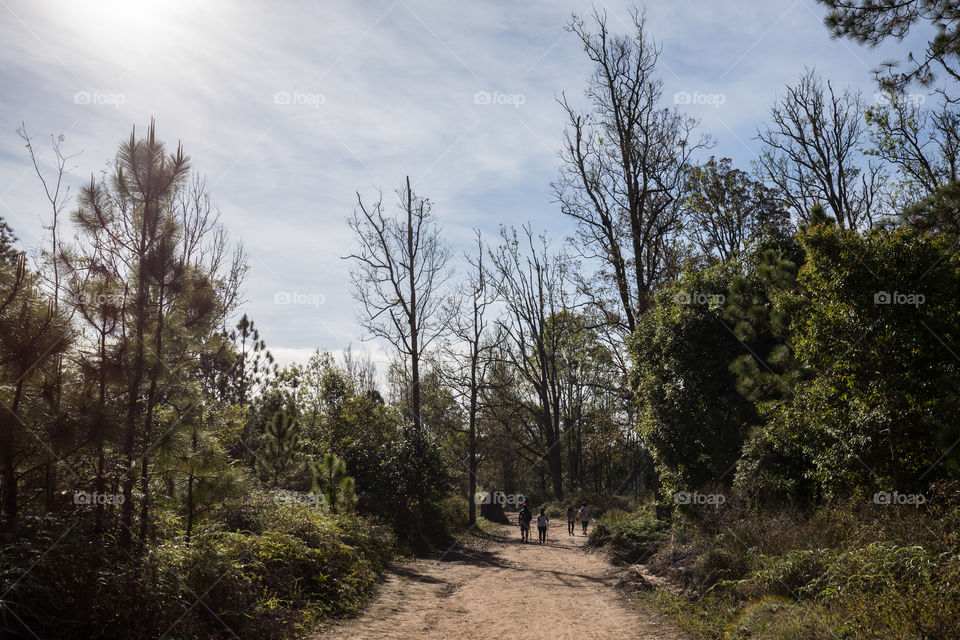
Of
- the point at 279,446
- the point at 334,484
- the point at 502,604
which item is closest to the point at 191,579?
the point at 502,604

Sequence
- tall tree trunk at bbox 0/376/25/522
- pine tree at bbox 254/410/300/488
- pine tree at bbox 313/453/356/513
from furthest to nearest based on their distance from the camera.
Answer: pine tree at bbox 254/410/300/488 < pine tree at bbox 313/453/356/513 < tall tree trunk at bbox 0/376/25/522

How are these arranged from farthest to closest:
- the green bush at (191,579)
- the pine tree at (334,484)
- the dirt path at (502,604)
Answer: the pine tree at (334,484)
the dirt path at (502,604)
the green bush at (191,579)

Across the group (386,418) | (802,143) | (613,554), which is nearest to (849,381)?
(613,554)

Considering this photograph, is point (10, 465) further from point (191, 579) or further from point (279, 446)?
point (279, 446)

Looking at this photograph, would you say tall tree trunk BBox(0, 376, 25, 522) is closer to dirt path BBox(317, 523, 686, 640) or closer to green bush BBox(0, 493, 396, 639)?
green bush BBox(0, 493, 396, 639)

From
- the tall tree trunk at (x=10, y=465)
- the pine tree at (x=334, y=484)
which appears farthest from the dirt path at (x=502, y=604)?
the tall tree trunk at (x=10, y=465)

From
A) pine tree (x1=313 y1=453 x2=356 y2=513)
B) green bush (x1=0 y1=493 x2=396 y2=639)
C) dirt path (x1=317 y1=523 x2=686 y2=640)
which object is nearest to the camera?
green bush (x1=0 y1=493 x2=396 y2=639)

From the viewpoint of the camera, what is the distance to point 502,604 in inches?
424

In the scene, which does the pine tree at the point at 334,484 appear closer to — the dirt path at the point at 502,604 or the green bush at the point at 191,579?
the dirt path at the point at 502,604

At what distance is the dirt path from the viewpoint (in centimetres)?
865

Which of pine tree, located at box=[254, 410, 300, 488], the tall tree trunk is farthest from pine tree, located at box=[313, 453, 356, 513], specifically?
the tall tree trunk

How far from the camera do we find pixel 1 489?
5.77m

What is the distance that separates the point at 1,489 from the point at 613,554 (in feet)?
47.4

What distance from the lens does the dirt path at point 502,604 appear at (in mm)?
8648
